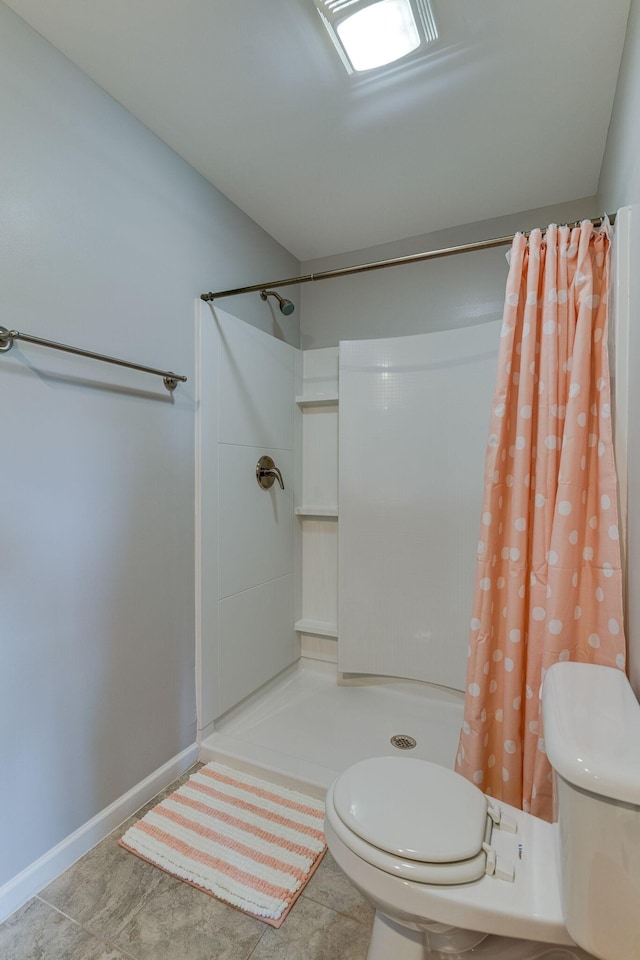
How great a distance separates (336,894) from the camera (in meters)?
1.34

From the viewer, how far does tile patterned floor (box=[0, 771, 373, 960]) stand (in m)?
1.17

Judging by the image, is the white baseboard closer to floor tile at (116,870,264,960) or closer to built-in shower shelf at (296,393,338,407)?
floor tile at (116,870,264,960)

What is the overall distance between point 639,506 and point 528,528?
1.06 ft

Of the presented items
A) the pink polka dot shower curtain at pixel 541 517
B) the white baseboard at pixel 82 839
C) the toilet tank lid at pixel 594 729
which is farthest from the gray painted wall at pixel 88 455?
the toilet tank lid at pixel 594 729

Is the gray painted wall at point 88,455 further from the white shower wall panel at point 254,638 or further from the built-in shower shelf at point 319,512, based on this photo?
the built-in shower shelf at point 319,512

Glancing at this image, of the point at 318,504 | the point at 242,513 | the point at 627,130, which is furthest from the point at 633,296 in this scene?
the point at 318,504

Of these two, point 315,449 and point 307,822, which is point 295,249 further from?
point 307,822

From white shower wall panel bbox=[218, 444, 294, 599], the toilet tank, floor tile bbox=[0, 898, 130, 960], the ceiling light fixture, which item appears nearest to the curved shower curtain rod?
the ceiling light fixture

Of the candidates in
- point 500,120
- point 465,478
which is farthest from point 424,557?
point 500,120

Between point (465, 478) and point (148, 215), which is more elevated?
point (148, 215)

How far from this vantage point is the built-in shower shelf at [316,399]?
2584 mm

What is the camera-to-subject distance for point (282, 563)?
253 centimetres

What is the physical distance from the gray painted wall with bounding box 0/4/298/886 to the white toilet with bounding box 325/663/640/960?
885 mm

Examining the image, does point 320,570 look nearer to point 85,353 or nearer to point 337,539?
point 337,539
